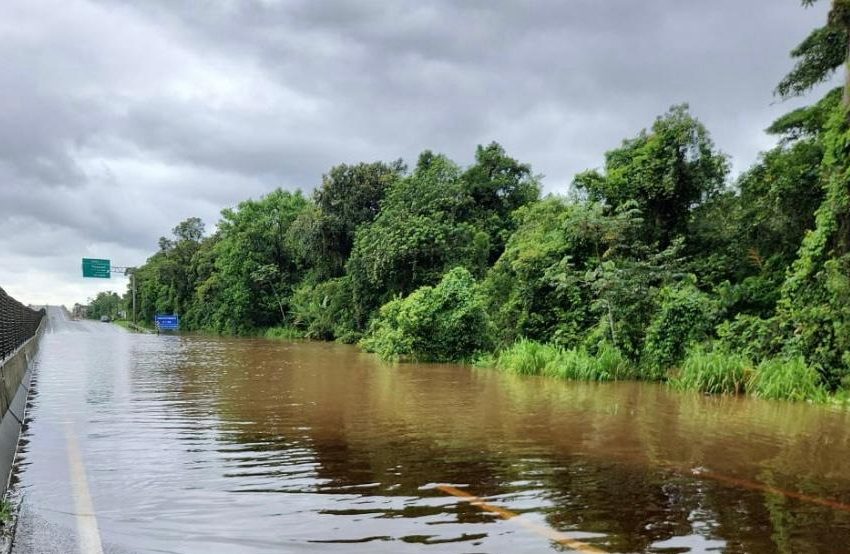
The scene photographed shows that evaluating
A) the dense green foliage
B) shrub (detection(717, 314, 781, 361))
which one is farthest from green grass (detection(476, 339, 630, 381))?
the dense green foliage

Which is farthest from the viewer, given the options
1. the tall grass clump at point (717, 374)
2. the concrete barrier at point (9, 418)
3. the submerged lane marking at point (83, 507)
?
the tall grass clump at point (717, 374)

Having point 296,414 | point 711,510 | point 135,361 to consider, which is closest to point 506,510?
point 711,510

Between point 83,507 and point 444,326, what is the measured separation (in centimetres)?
2043

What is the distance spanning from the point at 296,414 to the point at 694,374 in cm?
Result: 1033

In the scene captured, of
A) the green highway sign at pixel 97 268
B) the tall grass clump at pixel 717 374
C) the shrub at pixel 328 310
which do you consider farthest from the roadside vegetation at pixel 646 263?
the green highway sign at pixel 97 268

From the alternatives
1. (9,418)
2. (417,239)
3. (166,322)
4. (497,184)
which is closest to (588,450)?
(9,418)

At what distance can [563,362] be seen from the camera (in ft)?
65.0

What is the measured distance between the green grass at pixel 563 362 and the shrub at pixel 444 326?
8.68 ft

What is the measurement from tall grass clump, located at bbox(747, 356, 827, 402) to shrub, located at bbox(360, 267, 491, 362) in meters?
11.6

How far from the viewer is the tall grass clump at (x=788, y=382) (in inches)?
574

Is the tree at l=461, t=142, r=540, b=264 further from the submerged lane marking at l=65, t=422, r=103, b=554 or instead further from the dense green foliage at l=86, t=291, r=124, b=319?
→ the dense green foliage at l=86, t=291, r=124, b=319

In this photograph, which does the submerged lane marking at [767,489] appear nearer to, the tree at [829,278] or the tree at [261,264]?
the tree at [829,278]

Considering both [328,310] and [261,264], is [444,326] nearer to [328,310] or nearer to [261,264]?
[328,310]

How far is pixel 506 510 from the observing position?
5648 millimetres
